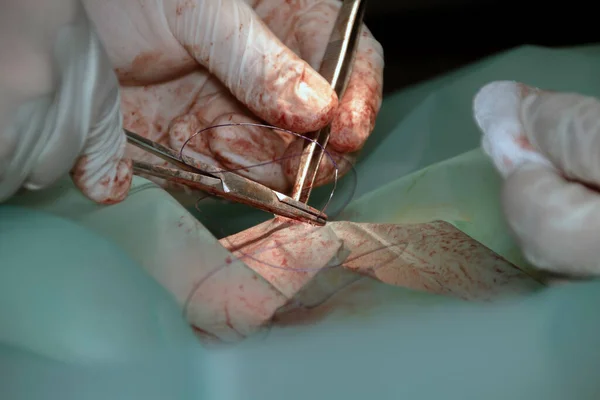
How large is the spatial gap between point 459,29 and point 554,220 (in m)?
0.95

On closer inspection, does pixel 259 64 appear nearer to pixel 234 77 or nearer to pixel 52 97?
pixel 234 77

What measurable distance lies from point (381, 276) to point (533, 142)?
26cm

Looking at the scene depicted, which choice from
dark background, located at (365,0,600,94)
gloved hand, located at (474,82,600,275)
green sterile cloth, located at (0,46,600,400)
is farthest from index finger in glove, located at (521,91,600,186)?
dark background, located at (365,0,600,94)

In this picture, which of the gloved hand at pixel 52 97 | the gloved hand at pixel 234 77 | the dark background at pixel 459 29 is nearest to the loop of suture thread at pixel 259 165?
the gloved hand at pixel 234 77

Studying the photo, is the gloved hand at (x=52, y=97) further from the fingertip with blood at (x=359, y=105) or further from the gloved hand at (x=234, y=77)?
the fingertip with blood at (x=359, y=105)

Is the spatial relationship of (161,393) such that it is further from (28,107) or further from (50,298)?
(28,107)

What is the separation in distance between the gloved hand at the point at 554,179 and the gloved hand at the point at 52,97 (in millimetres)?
501

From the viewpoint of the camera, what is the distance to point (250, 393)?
0.55 metres

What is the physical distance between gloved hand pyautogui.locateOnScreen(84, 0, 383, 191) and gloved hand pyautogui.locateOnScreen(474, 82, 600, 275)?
33cm

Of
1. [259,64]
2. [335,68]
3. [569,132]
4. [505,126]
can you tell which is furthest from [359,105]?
[569,132]

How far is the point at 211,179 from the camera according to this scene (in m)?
0.76

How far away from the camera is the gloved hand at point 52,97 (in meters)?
0.50

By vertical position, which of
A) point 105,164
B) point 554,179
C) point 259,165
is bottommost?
point 259,165

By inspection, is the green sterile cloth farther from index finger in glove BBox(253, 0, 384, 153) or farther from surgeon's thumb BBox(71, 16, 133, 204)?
index finger in glove BBox(253, 0, 384, 153)
